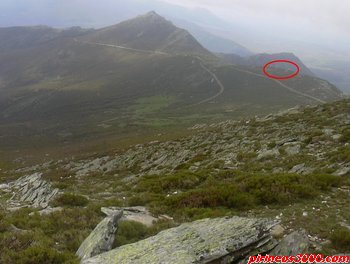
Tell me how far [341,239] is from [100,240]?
290 inches

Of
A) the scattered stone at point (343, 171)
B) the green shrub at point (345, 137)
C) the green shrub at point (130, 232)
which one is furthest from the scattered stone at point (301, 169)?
the green shrub at point (130, 232)

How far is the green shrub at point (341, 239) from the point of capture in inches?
408

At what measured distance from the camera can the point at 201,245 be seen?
9.34m

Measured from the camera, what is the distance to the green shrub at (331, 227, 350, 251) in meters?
10.4

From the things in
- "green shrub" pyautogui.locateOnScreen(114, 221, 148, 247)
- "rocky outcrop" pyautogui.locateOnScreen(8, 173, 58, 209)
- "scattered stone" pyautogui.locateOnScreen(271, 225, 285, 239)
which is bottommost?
"rocky outcrop" pyautogui.locateOnScreen(8, 173, 58, 209)

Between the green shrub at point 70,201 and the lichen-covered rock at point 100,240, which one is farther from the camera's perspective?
the green shrub at point 70,201

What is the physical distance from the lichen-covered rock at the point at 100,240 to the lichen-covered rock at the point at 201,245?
0.93m

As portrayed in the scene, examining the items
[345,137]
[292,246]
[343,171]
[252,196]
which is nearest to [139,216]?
[252,196]

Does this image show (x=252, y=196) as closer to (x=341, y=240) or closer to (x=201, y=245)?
(x=341, y=240)

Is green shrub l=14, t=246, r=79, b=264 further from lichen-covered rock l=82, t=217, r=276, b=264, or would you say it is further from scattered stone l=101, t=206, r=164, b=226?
scattered stone l=101, t=206, r=164, b=226

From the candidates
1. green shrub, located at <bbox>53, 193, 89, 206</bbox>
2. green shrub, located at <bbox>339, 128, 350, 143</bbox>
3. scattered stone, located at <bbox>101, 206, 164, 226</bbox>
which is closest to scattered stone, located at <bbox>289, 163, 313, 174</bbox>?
green shrub, located at <bbox>339, 128, 350, 143</bbox>

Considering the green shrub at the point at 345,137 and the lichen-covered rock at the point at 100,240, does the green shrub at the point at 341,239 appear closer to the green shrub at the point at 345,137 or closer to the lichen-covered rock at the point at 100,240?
Result: the lichen-covered rock at the point at 100,240

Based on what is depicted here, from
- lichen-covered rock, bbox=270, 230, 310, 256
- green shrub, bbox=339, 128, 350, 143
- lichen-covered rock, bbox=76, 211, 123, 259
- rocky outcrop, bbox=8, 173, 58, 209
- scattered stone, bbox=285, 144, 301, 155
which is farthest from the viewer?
scattered stone, bbox=285, 144, 301, 155

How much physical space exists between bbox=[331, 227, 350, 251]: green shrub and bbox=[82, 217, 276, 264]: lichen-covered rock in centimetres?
217
